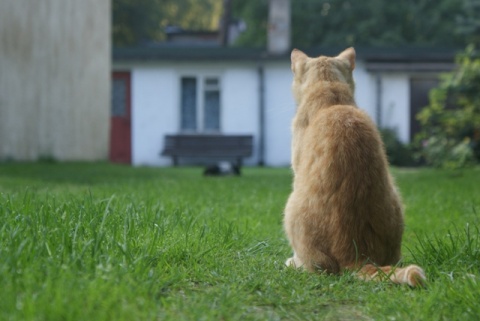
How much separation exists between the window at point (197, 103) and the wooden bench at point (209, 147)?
0.66m

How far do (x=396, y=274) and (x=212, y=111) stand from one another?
22256 mm

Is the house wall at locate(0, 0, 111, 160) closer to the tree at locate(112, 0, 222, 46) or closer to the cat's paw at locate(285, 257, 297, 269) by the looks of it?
the cat's paw at locate(285, 257, 297, 269)

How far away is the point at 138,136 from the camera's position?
25594 mm

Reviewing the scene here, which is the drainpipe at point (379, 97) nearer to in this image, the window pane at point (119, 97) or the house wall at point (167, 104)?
the house wall at point (167, 104)

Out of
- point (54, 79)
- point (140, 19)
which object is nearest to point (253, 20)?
point (140, 19)

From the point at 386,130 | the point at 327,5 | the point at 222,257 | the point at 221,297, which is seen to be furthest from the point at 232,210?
the point at 327,5

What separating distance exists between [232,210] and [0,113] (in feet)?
35.1

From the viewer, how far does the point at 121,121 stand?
87.0ft

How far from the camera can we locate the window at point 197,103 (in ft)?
84.8

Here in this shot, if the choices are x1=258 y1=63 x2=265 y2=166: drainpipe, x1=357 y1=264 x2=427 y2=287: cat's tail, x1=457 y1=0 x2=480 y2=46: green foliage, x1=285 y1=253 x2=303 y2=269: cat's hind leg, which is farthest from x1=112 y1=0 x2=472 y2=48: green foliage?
x1=357 y1=264 x2=427 y2=287: cat's tail

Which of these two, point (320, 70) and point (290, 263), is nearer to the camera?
point (290, 263)

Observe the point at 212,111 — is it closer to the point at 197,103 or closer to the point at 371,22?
the point at 197,103

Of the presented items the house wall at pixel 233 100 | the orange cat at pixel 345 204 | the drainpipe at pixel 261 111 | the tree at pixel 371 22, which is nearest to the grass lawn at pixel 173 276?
the orange cat at pixel 345 204

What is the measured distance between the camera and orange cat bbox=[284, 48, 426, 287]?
4.18m
